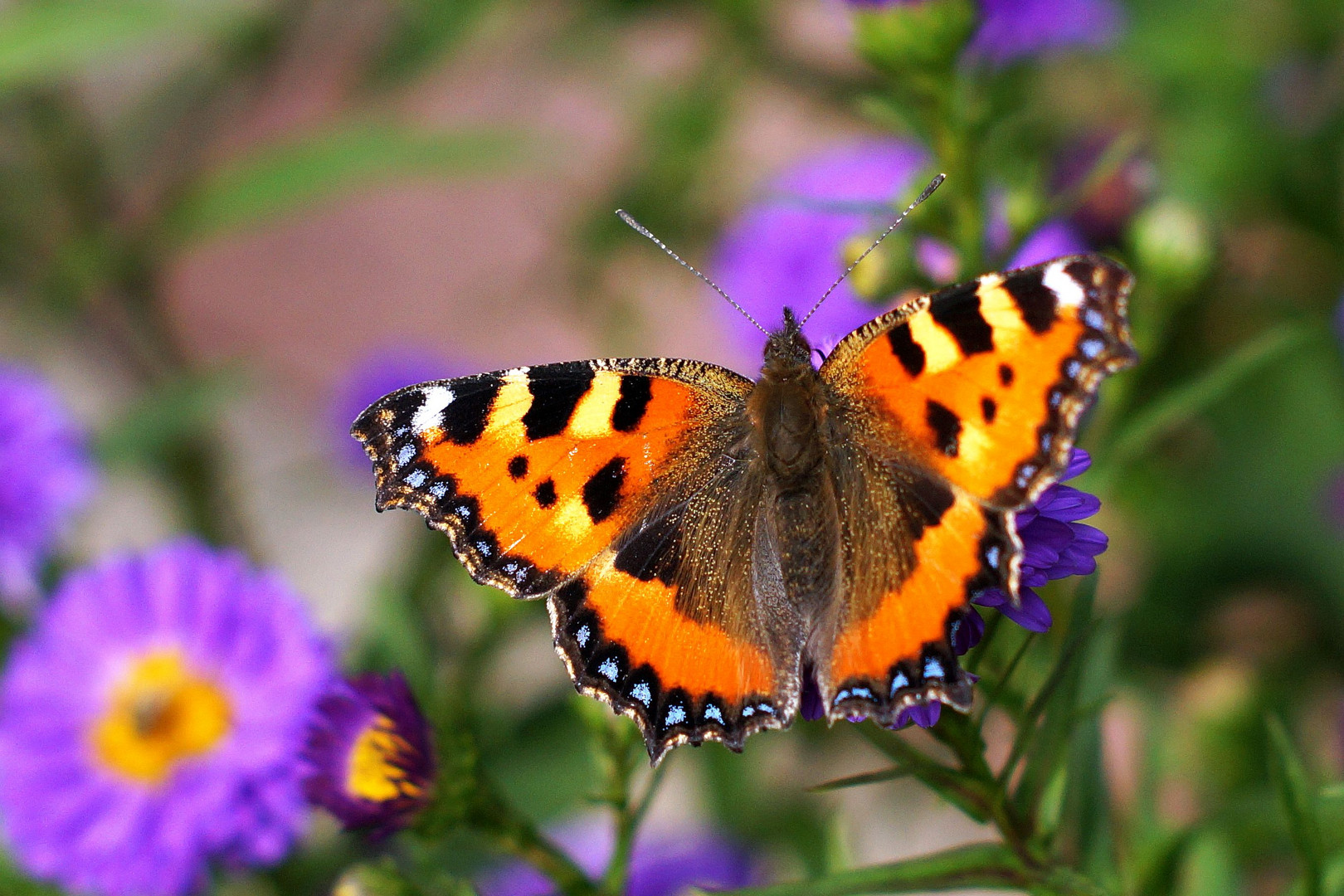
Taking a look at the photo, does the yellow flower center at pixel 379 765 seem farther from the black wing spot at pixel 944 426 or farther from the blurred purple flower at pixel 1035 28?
A: the blurred purple flower at pixel 1035 28

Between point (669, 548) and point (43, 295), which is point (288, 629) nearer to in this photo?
point (669, 548)

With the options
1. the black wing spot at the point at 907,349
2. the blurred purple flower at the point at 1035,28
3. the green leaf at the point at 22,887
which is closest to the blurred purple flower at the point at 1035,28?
the blurred purple flower at the point at 1035,28

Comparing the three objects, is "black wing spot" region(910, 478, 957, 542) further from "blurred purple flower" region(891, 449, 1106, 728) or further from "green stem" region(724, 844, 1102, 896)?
"green stem" region(724, 844, 1102, 896)

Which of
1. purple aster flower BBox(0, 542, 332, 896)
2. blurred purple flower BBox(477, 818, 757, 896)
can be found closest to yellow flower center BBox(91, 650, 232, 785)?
purple aster flower BBox(0, 542, 332, 896)

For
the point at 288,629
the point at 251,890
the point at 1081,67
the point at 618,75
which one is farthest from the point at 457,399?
the point at 1081,67

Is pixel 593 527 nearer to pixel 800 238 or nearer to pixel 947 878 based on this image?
pixel 947 878

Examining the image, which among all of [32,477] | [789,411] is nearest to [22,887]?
[32,477]
